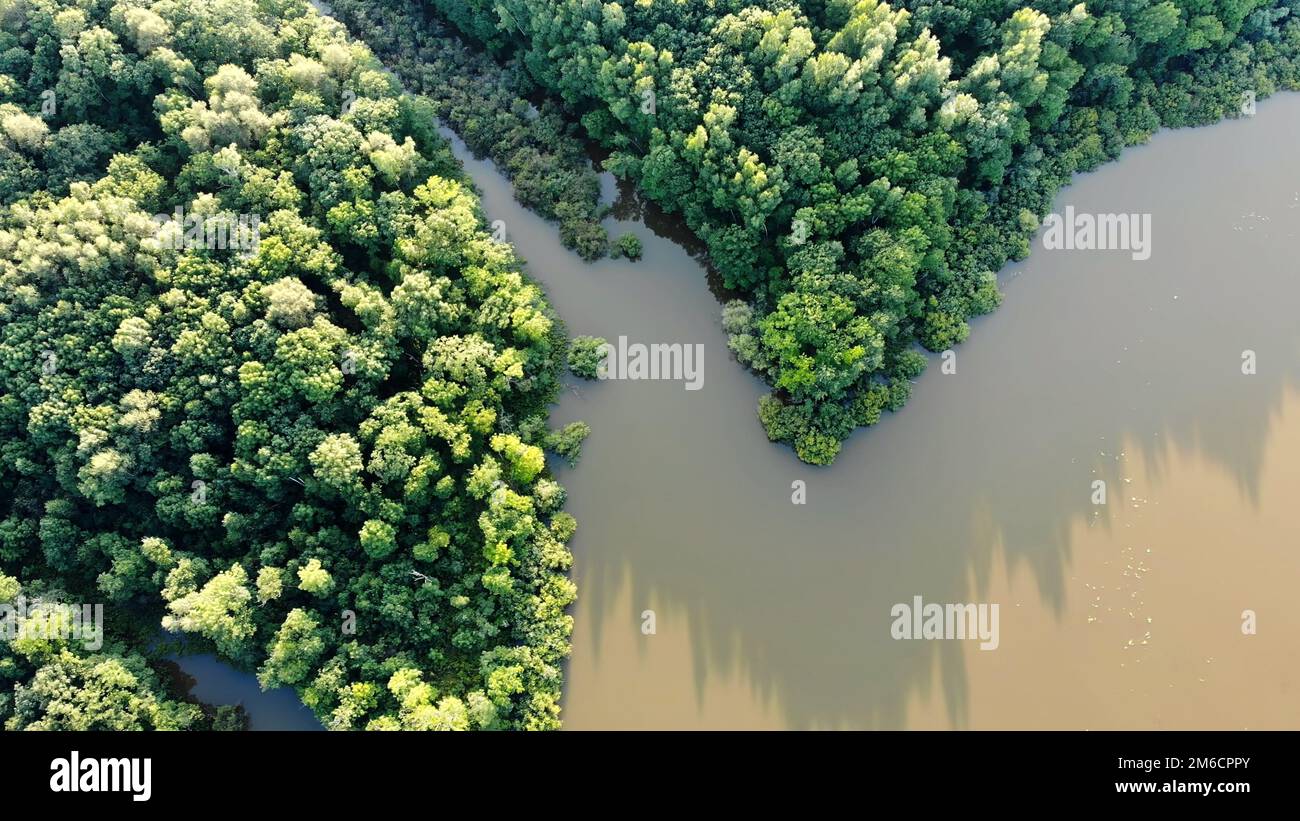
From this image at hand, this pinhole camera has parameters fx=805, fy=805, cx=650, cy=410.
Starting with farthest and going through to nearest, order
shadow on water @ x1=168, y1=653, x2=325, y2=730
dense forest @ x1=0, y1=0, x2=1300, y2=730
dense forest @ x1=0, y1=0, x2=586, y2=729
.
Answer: shadow on water @ x1=168, y1=653, x2=325, y2=730 < dense forest @ x1=0, y1=0, x2=1300, y2=730 < dense forest @ x1=0, y1=0, x2=586, y2=729

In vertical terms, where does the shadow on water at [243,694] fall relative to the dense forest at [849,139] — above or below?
below

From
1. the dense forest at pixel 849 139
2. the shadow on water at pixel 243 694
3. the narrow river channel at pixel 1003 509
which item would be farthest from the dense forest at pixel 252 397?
the dense forest at pixel 849 139

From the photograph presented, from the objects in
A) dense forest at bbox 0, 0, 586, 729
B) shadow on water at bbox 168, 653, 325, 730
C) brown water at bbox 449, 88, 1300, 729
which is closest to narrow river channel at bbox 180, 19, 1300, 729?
brown water at bbox 449, 88, 1300, 729

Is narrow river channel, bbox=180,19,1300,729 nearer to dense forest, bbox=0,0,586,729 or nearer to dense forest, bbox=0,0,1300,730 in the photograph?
dense forest, bbox=0,0,1300,730

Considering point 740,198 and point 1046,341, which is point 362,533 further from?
point 1046,341

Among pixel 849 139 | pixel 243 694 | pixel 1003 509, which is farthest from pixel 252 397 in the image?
pixel 1003 509

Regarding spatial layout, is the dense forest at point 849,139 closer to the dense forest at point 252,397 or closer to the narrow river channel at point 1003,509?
the narrow river channel at point 1003,509

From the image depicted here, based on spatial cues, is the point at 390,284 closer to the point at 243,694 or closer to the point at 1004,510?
the point at 243,694

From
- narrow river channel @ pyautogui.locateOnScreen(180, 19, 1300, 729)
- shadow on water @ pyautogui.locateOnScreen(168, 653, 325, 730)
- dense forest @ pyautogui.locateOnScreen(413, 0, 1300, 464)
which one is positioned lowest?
shadow on water @ pyautogui.locateOnScreen(168, 653, 325, 730)
